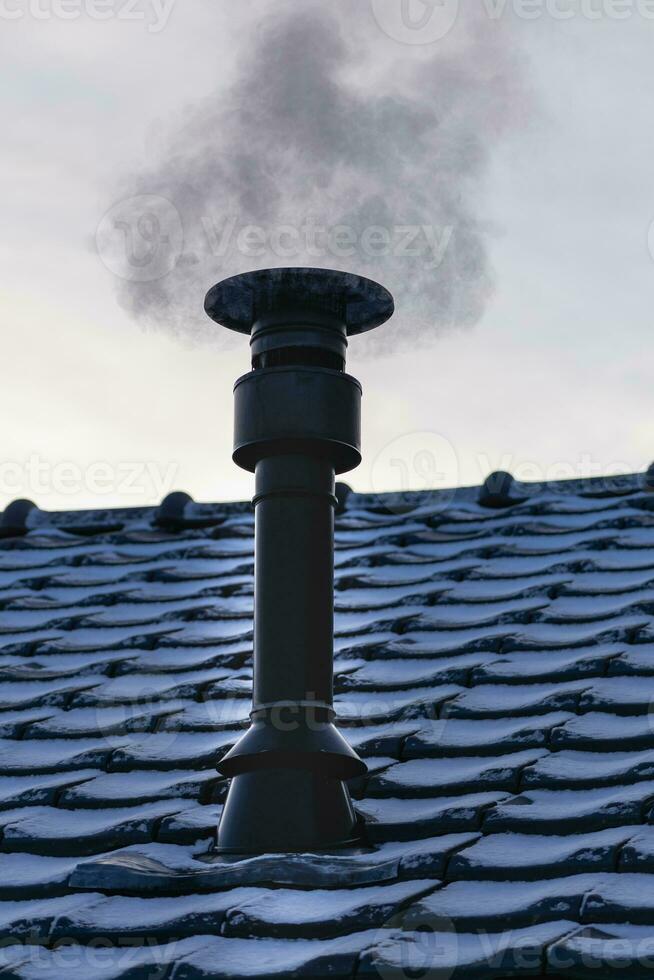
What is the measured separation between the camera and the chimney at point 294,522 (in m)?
3.02

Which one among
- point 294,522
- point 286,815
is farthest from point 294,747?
point 294,522

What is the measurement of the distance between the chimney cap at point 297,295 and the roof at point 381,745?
109 cm

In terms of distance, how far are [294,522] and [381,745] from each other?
0.63 meters

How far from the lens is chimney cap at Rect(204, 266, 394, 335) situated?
3346 millimetres

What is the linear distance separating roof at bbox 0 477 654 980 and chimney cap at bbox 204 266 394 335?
109 centimetres

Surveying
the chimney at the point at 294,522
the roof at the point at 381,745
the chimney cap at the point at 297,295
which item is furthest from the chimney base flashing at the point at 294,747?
the chimney cap at the point at 297,295

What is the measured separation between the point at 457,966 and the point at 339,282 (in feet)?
5.62

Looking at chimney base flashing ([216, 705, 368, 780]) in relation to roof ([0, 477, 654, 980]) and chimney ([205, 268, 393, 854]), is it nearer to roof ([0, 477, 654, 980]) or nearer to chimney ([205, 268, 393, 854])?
chimney ([205, 268, 393, 854])

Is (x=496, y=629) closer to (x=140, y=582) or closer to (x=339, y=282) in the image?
(x=339, y=282)

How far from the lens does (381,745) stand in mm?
3439
